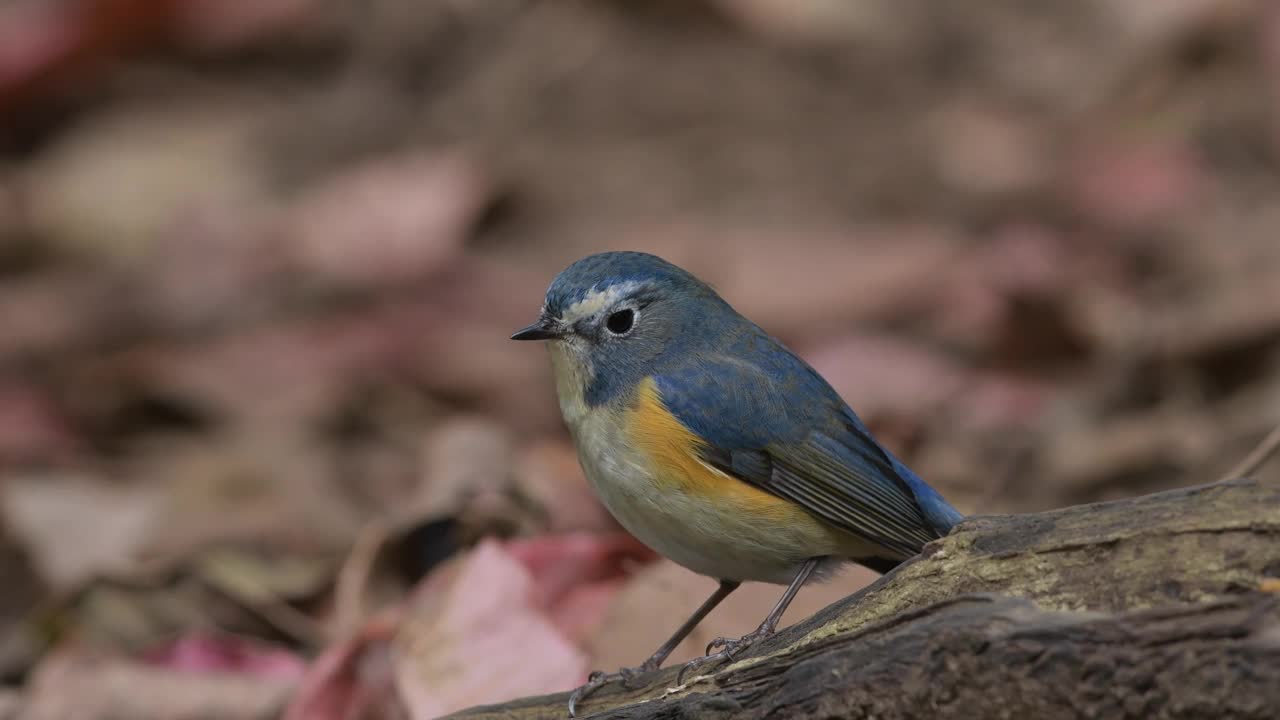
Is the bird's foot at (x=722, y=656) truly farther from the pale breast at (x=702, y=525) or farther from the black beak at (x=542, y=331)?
the black beak at (x=542, y=331)

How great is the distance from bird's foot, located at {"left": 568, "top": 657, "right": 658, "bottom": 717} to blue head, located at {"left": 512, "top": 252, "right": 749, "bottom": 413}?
26.2 inches

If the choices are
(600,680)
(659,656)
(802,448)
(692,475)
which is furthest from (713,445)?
(600,680)

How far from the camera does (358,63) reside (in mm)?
8922

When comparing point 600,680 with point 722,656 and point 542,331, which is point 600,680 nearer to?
point 722,656

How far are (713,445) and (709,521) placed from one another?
0.19 m

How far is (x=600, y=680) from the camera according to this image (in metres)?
3.26

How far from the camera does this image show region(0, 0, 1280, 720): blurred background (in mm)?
4324

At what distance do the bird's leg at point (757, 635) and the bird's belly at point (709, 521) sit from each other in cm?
3

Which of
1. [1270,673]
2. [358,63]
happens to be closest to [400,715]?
[1270,673]

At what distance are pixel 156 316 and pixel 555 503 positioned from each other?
10.5 ft

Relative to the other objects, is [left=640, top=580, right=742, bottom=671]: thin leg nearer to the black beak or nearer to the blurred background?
the blurred background

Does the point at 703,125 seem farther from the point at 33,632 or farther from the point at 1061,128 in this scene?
the point at 33,632

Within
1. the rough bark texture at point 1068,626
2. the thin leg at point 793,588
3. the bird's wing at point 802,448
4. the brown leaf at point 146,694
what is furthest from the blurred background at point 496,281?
the rough bark texture at point 1068,626

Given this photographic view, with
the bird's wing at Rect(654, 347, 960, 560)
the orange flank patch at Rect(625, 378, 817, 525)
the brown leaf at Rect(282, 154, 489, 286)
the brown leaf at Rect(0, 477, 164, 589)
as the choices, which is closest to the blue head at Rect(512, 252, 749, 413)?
the bird's wing at Rect(654, 347, 960, 560)
